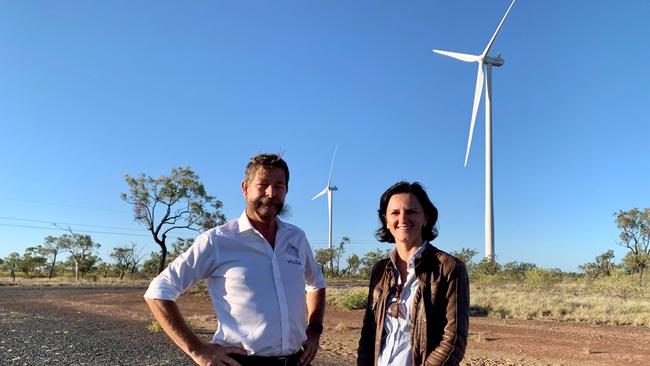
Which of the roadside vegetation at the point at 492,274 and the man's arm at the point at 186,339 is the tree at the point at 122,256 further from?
the man's arm at the point at 186,339

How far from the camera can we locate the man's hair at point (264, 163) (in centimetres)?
319

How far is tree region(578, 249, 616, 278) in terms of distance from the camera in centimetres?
3956

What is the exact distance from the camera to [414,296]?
2.79m

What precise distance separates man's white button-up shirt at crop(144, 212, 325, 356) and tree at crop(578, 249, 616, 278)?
138 ft

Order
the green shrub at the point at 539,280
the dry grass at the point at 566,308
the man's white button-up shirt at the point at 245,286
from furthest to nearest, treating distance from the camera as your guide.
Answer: the green shrub at the point at 539,280 → the dry grass at the point at 566,308 → the man's white button-up shirt at the point at 245,286

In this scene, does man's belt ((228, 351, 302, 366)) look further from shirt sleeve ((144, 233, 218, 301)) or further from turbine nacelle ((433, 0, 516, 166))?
turbine nacelle ((433, 0, 516, 166))

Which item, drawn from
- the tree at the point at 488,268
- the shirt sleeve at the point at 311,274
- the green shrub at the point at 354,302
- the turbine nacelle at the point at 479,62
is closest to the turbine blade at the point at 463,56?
the turbine nacelle at the point at 479,62

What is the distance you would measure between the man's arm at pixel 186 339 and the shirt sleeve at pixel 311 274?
0.84 metres

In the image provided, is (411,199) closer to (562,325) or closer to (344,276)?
(562,325)

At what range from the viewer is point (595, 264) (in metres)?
41.1

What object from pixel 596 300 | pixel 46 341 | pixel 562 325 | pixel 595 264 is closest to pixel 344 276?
pixel 595 264

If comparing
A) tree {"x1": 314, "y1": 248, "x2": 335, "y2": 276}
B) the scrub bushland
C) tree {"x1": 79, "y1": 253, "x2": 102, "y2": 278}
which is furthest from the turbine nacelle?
tree {"x1": 79, "y1": 253, "x2": 102, "y2": 278}

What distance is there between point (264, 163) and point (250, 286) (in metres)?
0.74

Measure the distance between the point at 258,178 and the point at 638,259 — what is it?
41.8 m
